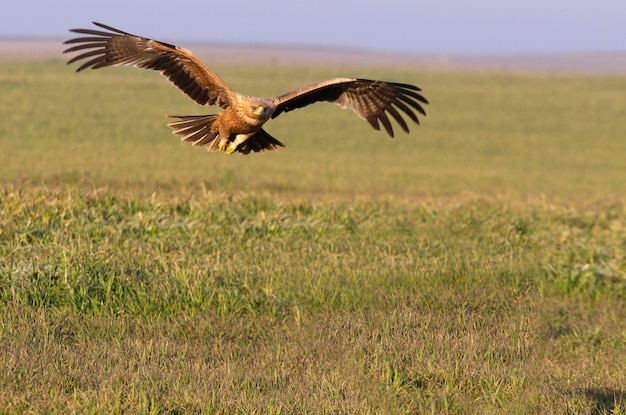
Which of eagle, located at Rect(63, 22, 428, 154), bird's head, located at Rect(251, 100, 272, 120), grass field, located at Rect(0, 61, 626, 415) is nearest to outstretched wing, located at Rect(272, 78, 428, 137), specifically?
eagle, located at Rect(63, 22, 428, 154)

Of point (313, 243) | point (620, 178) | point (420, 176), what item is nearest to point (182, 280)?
point (313, 243)

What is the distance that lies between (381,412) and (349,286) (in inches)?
106

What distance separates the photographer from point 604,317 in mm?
8109

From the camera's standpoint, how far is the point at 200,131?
7980mm

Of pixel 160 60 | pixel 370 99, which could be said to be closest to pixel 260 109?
pixel 160 60

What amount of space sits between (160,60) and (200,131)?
0.71m

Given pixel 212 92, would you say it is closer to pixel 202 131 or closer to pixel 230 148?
pixel 202 131

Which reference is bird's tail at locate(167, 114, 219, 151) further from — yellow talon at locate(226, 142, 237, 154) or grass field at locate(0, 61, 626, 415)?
grass field at locate(0, 61, 626, 415)

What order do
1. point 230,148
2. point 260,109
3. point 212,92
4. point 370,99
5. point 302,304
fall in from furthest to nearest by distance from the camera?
point 370,99
point 212,92
point 230,148
point 302,304
point 260,109

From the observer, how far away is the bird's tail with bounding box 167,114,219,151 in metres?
7.92

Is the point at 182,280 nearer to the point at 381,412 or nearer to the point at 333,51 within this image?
the point at 381,412

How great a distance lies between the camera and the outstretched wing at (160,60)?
296 inches

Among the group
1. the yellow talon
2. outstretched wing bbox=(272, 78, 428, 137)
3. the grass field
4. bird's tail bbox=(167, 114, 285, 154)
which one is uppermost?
outstretched wing bbox=(272, 78, 428, 137)

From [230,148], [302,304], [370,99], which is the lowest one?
[302,304]
